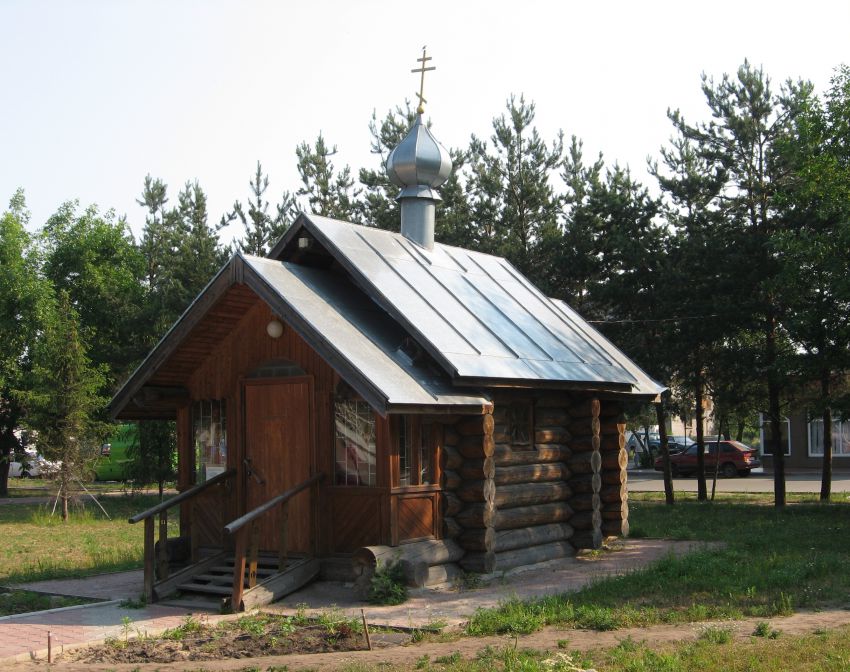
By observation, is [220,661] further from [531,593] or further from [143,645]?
[531,593]

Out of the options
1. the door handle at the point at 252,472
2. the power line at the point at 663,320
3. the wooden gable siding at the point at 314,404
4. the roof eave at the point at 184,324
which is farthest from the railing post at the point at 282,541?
the power line at the point at 663,320

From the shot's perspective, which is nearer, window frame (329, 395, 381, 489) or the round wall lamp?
window frame (329, 395, 381, 489)

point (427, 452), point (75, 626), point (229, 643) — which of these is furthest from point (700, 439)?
point (75, 626)

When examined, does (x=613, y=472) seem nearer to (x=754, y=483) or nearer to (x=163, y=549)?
(x=163, y=549)

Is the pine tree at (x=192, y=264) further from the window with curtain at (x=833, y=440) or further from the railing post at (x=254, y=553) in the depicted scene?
the window with curtain at (x=833, y=440)

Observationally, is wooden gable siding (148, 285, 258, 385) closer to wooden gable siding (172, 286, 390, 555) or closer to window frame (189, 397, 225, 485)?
wooden gable siding (172, 286, 390, 555)

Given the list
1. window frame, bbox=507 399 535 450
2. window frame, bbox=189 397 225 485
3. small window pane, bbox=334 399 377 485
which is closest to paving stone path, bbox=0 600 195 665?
window frame, bbox=189 397 225 485

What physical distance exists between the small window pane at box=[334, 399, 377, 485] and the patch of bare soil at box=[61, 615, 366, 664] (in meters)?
2.58

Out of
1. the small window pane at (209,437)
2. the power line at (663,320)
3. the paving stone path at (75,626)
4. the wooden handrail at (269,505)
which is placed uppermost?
the power line at (663,320)

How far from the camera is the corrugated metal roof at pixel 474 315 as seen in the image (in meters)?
13.5

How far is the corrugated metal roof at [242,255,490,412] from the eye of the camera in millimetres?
11805

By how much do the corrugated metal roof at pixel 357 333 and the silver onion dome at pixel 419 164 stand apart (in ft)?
10.9

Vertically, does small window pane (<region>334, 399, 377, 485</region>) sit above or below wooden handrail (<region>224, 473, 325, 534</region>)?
above

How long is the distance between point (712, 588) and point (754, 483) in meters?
25.5
